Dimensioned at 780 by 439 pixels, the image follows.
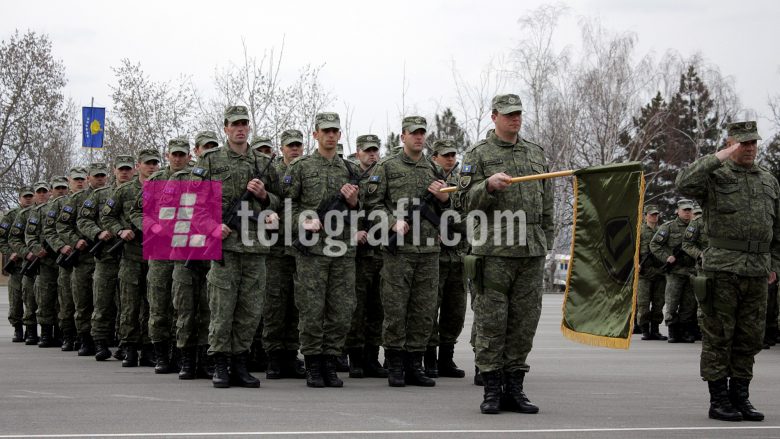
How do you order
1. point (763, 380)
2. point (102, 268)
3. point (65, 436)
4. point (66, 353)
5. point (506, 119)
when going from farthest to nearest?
point (66, 353) < point (102, 268) < point (763, 380) < point (506, 119) < point (65, 436)

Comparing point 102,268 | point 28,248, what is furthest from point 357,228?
point 28,248

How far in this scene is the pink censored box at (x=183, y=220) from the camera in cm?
1049

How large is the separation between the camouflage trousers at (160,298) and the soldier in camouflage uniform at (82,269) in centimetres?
→ 285

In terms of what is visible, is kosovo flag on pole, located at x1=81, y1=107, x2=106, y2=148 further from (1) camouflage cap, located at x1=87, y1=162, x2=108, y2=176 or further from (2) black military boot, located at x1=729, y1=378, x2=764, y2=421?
(2) black military boot, located at x1=729, y1=378, x2=764, y2=421

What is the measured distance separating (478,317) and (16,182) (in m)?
45.9

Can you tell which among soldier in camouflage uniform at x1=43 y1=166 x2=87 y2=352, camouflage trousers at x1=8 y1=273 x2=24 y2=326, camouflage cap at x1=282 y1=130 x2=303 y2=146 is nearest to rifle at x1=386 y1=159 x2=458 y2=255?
camouflage cap at x1=282 y1=130 x2=303 y2=146

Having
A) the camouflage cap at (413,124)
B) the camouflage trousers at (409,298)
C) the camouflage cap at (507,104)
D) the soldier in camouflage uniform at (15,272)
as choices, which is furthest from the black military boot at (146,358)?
the camouflage cap at (507,104)

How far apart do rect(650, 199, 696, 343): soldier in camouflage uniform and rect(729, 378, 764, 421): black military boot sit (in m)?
9.35

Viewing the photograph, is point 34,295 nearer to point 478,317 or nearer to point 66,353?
point 66,353

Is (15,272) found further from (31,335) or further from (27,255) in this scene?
(31,335)

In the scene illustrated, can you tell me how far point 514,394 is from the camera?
28.8 feet

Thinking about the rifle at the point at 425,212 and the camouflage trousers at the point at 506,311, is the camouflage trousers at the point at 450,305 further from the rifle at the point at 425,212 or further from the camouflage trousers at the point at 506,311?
the camouflage trousers at the point at 506,311

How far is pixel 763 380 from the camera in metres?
11.6

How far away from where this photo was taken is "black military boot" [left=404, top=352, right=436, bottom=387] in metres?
10.8
